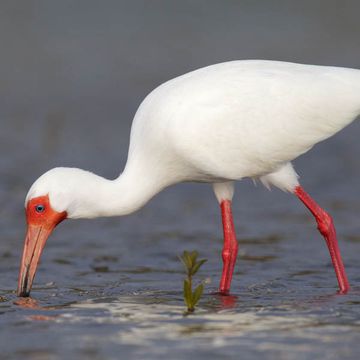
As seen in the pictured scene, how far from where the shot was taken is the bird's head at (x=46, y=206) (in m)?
10.4

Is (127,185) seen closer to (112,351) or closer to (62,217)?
(62,217)

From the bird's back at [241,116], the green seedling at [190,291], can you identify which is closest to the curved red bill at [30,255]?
the bird's back at [241,116]

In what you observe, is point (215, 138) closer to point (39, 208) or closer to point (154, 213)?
point (39, 208)

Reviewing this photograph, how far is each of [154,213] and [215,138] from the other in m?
4.01

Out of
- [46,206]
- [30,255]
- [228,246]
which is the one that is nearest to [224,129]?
[228,246]

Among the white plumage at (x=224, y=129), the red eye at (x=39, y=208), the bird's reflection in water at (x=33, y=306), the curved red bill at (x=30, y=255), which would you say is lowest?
the bird's reflection in water at (x=33, y=306)

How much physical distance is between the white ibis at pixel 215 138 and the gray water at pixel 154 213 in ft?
2.42

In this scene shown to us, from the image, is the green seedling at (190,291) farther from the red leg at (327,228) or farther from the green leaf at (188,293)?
the red leg at (327,228)

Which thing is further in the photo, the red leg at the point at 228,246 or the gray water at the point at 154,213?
the red leg at the point at 228,246

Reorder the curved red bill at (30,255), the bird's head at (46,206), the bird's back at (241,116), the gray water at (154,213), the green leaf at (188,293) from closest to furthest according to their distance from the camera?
the gray water at (154,213) → the green leaf at (188,293) → the bird's head at (46,206) → the curved red bill at (30,255) → the bird's back at (241,116)

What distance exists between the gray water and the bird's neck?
2.30 ft

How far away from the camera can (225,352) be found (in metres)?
8.36

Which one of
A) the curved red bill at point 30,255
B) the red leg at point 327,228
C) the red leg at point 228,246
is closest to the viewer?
the curved red bill at point 30,255

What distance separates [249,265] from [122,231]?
2056 millimetres
